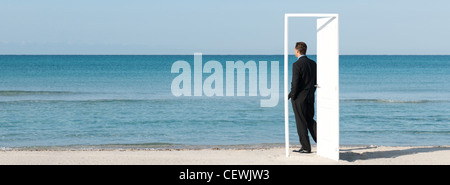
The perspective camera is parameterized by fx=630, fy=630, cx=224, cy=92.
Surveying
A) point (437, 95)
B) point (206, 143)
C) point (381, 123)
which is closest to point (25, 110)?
point (206, 143)

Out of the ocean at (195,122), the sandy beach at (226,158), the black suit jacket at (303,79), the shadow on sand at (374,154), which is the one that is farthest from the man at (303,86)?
the ocean at (195,122)

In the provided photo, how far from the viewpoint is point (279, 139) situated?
13609 mm

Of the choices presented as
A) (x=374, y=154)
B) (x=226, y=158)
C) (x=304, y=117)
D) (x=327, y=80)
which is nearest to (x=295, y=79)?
(x=327, y=80)

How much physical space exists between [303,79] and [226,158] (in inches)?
64.4

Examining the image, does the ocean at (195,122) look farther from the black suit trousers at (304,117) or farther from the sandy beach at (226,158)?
the black suit trousers at (304,117)

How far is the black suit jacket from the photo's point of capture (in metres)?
8.39

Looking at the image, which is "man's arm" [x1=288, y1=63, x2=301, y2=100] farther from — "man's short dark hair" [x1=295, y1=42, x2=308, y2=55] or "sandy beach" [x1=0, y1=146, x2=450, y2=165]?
"sandy beach" [x1=0, y1=146, x2=450, y2=165]

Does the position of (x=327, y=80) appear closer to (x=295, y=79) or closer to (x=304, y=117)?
(x=295, y=79)

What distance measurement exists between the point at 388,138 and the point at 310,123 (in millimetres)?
5477

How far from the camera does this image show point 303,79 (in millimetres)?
8477

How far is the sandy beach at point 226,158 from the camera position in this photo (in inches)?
337

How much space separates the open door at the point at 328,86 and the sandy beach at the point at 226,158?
9.9 inches

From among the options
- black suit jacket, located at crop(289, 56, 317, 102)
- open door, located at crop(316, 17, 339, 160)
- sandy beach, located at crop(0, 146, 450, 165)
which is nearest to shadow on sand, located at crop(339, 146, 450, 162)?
sandy beach, located at crop(0, 146, 450, 165)

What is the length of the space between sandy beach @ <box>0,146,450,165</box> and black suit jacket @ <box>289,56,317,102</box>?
87 cm
